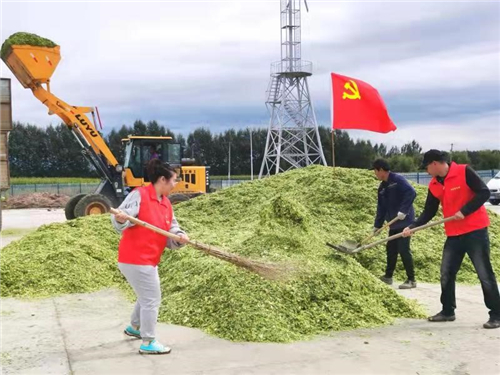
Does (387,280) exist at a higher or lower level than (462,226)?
lower

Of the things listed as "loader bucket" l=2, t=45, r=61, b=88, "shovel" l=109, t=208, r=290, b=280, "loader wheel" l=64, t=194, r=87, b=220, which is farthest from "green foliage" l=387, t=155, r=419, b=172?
"shovel" l=109, t=208, r=290, b=280

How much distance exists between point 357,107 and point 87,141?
1086 cm

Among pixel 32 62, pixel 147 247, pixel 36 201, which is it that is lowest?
pixel 36 201

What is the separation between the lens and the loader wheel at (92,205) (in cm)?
1575

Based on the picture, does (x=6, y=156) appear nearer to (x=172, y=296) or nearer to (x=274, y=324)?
(x=172, y=296)

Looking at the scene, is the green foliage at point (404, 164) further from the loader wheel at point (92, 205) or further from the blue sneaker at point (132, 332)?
the blue sneaker at point (132, 332)

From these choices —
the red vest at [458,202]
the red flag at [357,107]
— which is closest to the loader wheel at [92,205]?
the red flag at [357,107]

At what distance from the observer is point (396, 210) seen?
7285 millimetres

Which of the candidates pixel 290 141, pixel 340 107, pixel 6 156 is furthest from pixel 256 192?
pixel 290 141

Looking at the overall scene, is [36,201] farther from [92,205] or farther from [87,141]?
[92,205]

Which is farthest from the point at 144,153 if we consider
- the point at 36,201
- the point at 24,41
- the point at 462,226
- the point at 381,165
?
the point at 36,201

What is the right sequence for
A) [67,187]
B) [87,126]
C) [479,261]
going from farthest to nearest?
1. [67,187]
2. [87,126]
3. [479,261]

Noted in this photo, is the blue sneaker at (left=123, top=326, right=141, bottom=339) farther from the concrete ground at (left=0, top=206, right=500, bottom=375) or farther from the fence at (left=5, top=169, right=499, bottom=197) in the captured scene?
the fence at (left=5, top=169, right=499, bottom=197)

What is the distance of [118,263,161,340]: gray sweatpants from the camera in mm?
4570
